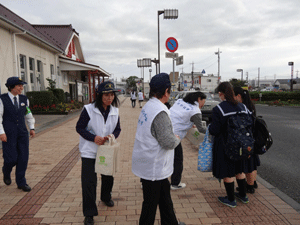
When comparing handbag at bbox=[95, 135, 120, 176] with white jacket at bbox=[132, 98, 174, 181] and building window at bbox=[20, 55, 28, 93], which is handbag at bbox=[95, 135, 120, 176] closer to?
white jacket at bbox=[132, 98, 174, 181]

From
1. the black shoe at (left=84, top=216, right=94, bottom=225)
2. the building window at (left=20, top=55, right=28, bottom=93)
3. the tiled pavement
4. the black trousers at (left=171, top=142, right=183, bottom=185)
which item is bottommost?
the tiled pavement

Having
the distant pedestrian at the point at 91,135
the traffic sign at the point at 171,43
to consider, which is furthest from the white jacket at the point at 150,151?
the traffic sign at the point at 171,43

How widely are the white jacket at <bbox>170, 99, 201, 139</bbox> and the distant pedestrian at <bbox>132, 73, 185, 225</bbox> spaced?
1.29 m

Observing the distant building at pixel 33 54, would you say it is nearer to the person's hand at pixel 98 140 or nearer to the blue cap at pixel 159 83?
the person's hand at pixel 98 140

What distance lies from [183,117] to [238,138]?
3.00 feet

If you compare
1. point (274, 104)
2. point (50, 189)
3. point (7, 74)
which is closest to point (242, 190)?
point (50, 189)

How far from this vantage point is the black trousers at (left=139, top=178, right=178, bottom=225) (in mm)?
2371

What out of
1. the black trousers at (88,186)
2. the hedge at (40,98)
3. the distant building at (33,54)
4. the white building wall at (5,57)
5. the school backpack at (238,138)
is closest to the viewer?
the black trousers at (88,186)

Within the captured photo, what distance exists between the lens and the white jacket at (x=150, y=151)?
7.47 ft

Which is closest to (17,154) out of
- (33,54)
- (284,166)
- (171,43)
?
(284,166)

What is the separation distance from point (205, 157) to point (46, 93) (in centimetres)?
1305

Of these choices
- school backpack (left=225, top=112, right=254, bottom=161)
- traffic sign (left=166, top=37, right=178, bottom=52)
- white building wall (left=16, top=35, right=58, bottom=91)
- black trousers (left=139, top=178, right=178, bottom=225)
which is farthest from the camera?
white building wall (left=16, top=35, right=58, bottom=91)

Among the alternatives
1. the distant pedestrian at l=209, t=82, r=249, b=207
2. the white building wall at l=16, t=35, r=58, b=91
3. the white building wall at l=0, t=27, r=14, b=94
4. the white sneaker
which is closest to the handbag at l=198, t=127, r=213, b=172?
the distant pedestrian at l=209, t=82, r=249, b=207

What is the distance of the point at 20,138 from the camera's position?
3.90 meters
